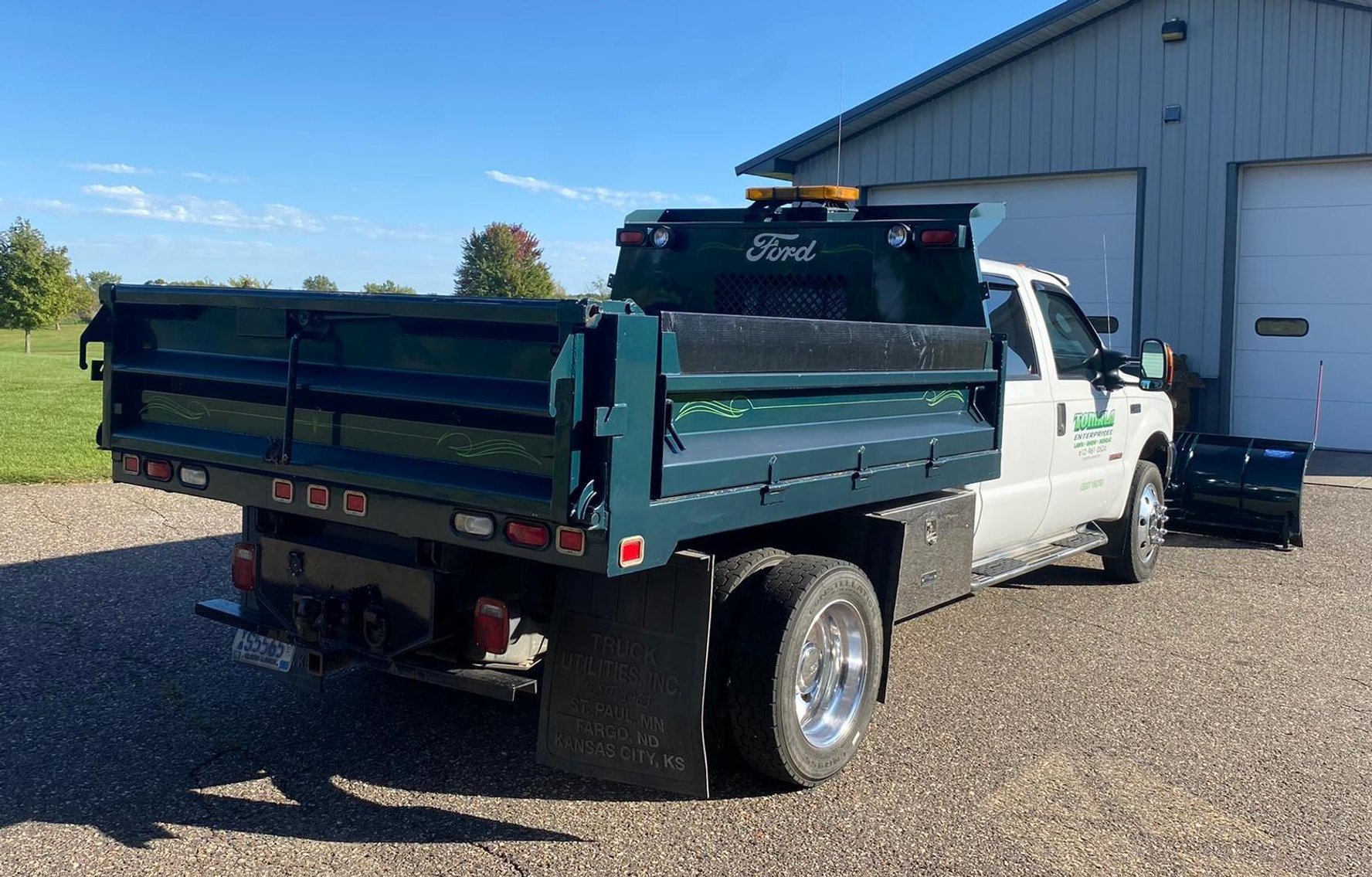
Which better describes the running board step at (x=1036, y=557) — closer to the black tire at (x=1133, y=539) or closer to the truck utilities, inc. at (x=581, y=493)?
the black tire at (x=1133, y=539)

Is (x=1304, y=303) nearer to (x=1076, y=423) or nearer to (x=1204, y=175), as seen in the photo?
(x=1204, y=175)

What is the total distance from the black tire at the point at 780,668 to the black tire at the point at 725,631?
0.03 m

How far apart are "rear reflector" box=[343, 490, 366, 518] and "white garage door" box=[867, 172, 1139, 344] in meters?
12.8

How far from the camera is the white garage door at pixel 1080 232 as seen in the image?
15.2 meters

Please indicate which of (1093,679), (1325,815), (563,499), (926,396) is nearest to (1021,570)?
(1093,679)

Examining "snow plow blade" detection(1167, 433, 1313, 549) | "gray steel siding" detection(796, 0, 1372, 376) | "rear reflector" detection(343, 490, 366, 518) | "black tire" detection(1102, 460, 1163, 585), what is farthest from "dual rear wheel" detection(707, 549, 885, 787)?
"gray steel siding" detection(796, 0, 1372, 376)

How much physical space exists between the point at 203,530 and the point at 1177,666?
6811mm

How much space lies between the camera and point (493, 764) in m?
4.38

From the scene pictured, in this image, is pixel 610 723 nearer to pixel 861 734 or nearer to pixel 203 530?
pixel 861 734

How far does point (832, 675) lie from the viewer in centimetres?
448

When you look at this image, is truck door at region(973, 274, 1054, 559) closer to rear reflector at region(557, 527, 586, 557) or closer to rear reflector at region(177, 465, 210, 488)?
rear reflector at region(557, 527, 586, 557)

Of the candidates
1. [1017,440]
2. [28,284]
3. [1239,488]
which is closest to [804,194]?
[1017,440]

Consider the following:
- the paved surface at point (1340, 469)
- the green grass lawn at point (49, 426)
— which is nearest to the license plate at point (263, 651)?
the green grass lawn at point (49, 426)

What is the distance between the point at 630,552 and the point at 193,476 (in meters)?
1.92
